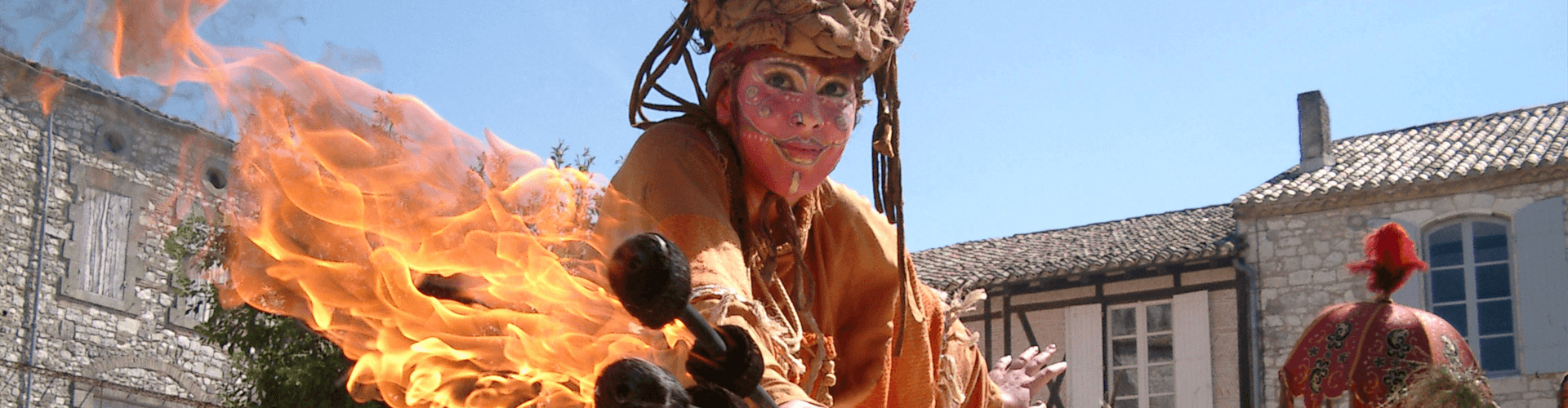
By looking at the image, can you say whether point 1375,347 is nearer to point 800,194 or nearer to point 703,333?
point 800,194

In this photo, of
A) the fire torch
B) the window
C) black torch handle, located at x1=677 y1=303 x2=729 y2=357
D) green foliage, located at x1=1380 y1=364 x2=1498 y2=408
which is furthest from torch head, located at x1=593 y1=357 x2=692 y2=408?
the window

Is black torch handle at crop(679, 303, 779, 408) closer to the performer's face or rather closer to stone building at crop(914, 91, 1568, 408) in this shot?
the performer's face

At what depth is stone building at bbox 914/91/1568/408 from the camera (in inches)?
649

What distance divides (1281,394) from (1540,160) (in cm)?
1018

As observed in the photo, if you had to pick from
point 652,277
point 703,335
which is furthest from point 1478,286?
point 652,277

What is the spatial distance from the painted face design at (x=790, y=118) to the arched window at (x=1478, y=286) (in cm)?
1511

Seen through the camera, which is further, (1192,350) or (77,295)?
(1192,350)

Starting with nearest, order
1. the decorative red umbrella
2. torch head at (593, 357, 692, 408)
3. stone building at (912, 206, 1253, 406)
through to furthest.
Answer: torch head at (593, 357, 692, 408)
the decorative red umbrella
stone building at (912, 206, 1253, 406)

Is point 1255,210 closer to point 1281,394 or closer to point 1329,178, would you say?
point 1329,178

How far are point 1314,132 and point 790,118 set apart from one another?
1780cm

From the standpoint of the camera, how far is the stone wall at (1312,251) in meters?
17.0

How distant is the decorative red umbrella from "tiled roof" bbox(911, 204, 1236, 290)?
32.6 feet

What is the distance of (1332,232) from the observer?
58.2 ft

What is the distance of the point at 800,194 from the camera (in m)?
3.44
